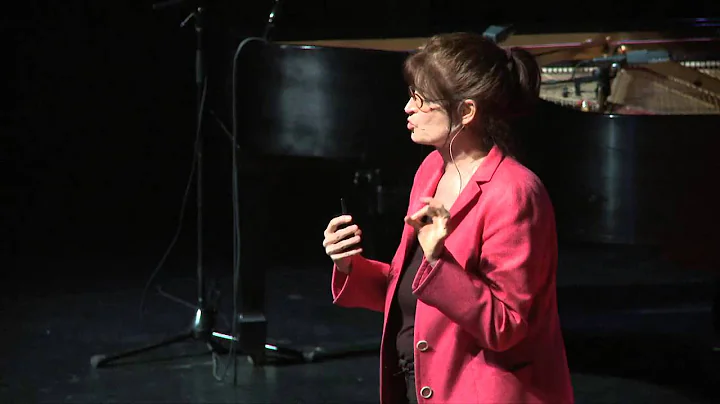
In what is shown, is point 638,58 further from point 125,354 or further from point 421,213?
point 421,213

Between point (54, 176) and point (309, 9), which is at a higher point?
point (309, 9)

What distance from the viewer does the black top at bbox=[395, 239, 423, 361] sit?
2.07 metres

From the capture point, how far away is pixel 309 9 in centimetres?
618

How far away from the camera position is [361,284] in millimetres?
2188

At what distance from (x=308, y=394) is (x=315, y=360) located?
0.40 m

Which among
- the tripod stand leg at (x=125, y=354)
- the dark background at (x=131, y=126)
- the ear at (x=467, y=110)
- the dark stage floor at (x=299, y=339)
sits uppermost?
the ear at (x=467, y=110)

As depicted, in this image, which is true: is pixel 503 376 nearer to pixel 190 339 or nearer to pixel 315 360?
pixel 315 360

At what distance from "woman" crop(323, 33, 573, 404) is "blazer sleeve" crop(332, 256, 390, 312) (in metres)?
0.12

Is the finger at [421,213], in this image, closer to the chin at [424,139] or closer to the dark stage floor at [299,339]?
the chin at [424,139]

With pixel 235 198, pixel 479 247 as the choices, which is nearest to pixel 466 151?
pixel 479 247

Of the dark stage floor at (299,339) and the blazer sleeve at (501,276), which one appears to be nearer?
the blazer sleeve at (501,276)

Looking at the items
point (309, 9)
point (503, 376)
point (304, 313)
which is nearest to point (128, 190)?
point (309, 9)

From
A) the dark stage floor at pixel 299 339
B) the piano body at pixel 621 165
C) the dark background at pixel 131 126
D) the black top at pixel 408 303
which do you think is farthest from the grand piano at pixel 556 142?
the dark background at pixel 131 126

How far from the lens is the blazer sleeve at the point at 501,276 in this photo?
5.99 ft
